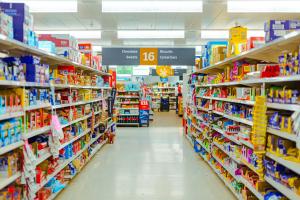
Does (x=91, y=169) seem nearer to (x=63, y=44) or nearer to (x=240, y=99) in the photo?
(x=63, y=44)

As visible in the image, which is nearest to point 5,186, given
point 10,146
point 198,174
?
point 10,146

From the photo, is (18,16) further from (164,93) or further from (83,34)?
(164,93)

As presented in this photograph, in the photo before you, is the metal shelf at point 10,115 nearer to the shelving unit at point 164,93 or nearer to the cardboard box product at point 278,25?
the cardboard box product at point 278,25

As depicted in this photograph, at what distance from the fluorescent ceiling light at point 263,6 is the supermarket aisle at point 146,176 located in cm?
403

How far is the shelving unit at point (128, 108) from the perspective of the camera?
1387 cm

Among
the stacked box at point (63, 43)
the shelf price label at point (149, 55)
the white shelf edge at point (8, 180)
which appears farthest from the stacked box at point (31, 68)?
the shelf price label at point (149, 55)

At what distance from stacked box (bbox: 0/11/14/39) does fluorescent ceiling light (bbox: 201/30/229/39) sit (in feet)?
26.8

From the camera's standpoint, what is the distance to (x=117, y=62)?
10.3m

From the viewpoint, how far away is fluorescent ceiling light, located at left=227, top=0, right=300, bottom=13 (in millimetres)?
6996

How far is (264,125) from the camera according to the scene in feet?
11.0

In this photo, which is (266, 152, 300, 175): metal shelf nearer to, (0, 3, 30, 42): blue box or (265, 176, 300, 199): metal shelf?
(265, 176, 300, 199): metal shelf

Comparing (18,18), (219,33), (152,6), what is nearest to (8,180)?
(18,18)

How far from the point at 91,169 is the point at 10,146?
3.47 metres

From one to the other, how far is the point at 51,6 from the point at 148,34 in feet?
13.5
